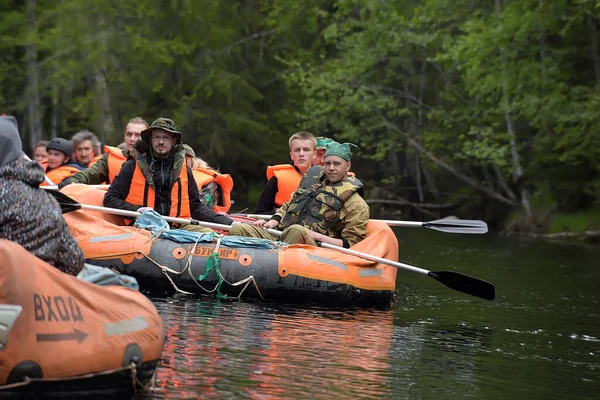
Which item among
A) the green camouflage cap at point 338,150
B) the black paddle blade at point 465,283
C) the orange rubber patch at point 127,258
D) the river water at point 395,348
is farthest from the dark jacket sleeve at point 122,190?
the black paddle blade at point 465,283

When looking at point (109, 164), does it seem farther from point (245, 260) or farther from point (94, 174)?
point (245, 260)

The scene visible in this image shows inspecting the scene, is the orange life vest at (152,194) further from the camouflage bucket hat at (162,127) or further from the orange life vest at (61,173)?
the orange life vest at (61,173)

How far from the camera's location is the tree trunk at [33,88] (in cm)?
3061

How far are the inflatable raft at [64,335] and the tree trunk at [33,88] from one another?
26263 millimetres

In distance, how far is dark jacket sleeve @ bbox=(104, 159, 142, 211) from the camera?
30.3 ft

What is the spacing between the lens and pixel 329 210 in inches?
353

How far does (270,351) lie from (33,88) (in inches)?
1002

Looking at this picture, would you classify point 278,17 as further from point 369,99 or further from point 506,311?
point 506,311

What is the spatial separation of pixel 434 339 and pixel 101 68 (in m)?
23.3

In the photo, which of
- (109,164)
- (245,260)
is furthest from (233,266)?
(109,164)

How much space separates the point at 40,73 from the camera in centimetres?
3142

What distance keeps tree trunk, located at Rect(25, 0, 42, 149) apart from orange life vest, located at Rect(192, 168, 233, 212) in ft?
68.2

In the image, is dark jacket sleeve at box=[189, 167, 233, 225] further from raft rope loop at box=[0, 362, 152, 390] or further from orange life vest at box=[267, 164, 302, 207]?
raft rope loop at box=[0, 362, 152, 390]

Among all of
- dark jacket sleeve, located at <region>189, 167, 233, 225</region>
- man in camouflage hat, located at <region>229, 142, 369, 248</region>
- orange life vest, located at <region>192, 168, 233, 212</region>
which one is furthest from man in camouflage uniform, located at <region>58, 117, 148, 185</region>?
man in camouflage hat, located at <region>229, 142, 369, 248</region>
